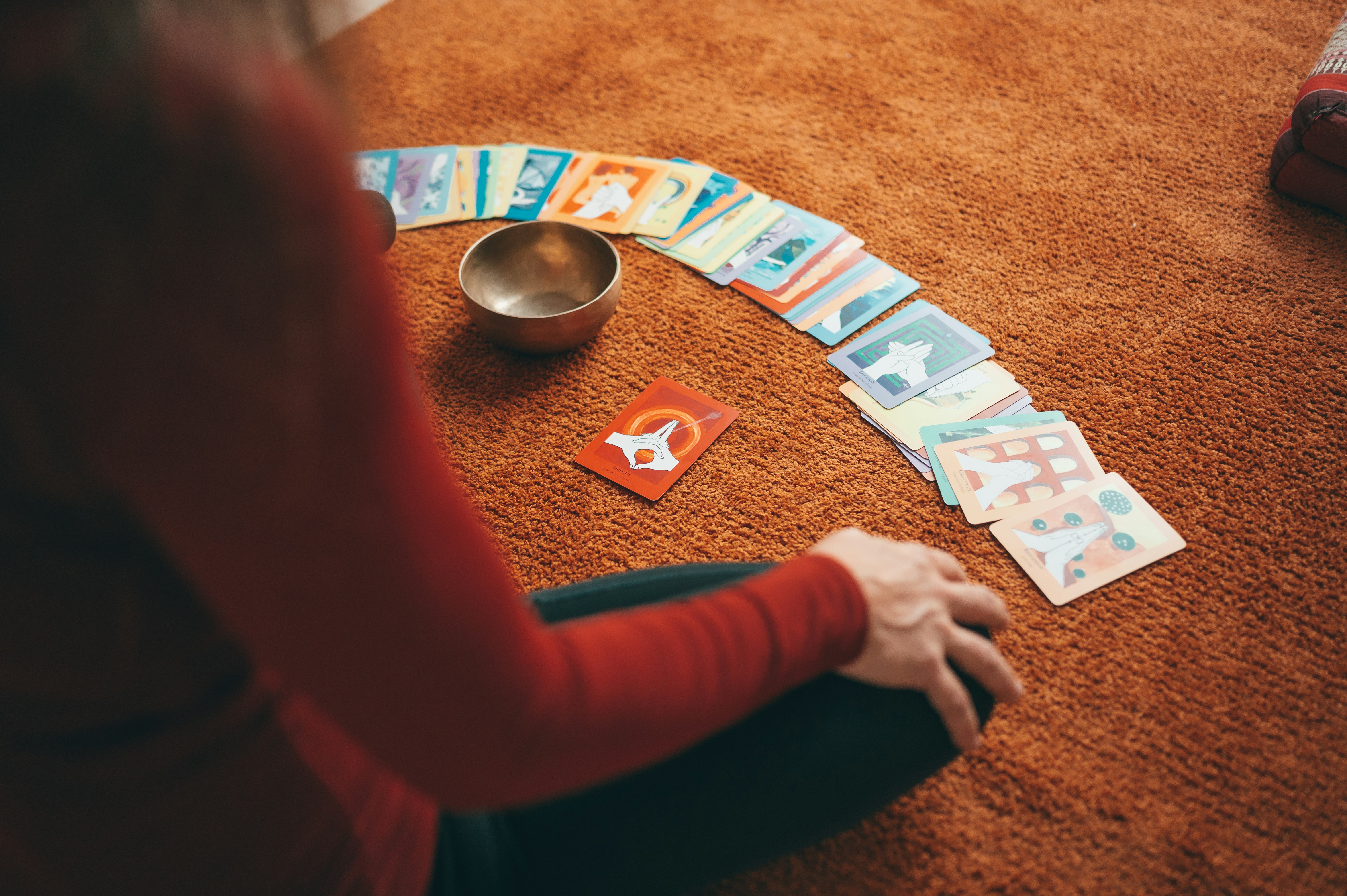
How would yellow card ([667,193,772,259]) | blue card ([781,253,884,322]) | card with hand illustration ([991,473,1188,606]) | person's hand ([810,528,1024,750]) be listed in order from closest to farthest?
person's hand ([810,528,1024,750]) → card with hand illustration ([991,473,1188,606]) → blue card ([781,253,884,322]) → yellow card ([667,193,772,259])

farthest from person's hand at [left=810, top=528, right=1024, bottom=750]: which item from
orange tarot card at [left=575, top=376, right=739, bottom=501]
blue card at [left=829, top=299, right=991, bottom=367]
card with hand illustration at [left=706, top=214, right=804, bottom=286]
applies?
card with hand illustration at [left=706, top=214, right=804, bottom=286]

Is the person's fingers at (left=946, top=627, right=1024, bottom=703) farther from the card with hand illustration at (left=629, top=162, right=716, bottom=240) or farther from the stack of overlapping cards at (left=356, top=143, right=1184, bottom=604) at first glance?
the card with hand illustration at (left=629, top=162, right=716, bottom=240)

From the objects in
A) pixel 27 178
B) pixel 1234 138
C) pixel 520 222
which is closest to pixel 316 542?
pixel 27 178

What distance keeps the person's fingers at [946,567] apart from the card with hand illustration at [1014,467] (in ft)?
1.62

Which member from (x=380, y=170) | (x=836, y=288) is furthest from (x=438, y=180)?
(x=836, y=288)

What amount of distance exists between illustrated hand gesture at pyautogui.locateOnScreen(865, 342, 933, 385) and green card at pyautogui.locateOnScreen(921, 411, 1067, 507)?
4.1 inches

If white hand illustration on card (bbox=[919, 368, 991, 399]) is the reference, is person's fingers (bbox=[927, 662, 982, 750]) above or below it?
above

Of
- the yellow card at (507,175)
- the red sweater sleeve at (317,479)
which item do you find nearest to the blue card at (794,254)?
the yellow card at (507,175)

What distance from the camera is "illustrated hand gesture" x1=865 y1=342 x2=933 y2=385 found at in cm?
136

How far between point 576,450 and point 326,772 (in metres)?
0.82

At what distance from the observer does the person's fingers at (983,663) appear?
0.65m

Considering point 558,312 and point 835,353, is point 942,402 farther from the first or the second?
point 558,312

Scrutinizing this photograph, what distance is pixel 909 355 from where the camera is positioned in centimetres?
139

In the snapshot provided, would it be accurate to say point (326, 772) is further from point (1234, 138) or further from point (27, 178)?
point (1234, 138)
